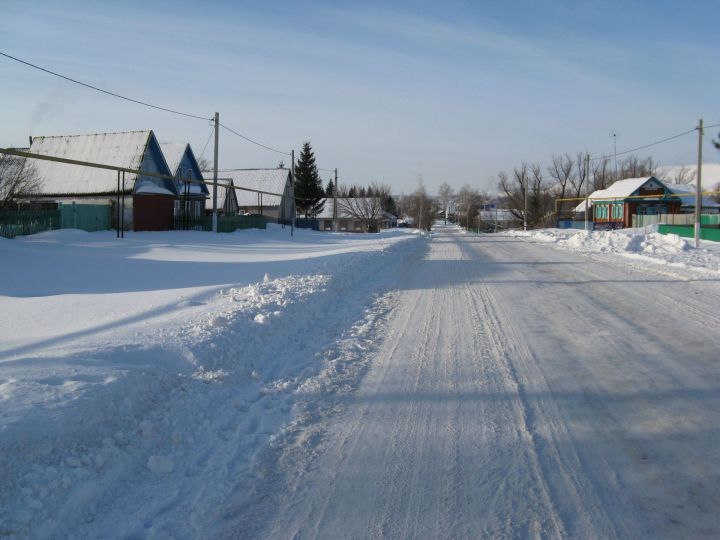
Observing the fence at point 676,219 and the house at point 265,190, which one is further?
the house at point 265,190

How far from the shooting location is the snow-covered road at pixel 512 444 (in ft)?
11.8

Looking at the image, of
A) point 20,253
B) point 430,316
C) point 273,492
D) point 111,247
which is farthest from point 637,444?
point 111,247

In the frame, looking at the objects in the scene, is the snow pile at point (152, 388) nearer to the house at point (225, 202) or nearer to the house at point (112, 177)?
the house at point (112, 177)

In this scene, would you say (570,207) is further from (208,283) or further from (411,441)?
(411,441)

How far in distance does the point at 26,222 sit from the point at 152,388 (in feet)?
68.8

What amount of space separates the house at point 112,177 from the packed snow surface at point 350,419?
78.7 feet

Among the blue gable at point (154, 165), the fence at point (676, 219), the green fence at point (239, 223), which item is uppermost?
the blue gable at point (154, 165)

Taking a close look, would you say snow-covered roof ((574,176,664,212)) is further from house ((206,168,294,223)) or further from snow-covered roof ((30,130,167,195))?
snow-covered roof ((30,130,167,195))

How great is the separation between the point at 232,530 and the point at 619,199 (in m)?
69.1

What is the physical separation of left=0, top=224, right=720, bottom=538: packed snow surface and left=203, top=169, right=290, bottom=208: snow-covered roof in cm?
5144

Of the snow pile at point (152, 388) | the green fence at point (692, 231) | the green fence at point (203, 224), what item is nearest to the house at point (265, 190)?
the green fence at point (203, 224)

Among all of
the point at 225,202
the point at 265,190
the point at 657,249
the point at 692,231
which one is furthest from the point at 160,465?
the point at 265,190

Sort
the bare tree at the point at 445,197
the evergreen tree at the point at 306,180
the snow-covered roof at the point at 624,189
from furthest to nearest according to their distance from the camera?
1. the bare tree at the point at 445,197
2. the evergreen tree at the point at 306,180
3. the snow-covered roof at the point at 624,189

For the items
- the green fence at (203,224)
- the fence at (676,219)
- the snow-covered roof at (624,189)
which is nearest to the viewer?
the green fence at (203,224)
